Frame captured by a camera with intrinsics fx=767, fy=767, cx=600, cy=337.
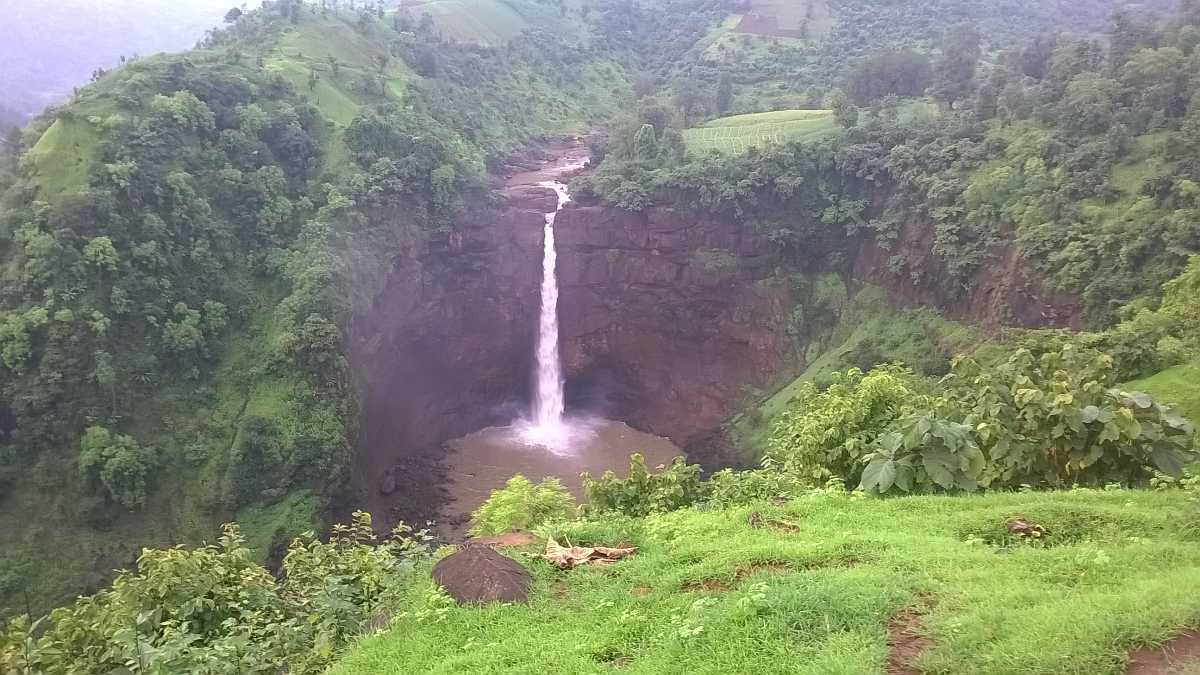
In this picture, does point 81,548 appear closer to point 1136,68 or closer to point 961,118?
point 961,118

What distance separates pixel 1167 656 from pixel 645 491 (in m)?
7.54

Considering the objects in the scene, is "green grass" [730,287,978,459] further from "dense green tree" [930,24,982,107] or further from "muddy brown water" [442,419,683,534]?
"dense green tree" [930,24,982,107]

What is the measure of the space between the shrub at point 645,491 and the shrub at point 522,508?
0.79 metres

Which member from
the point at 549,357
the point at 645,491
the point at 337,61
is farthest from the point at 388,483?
the point at 337,61

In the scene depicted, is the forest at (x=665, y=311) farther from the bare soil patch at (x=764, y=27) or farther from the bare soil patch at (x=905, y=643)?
the bare soil patch at (x=764, y=27)

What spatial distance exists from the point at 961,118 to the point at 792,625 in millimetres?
28286

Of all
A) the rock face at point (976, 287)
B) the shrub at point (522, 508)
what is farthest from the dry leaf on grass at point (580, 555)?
the rock face at point (976, 287)

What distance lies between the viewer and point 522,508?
41.9 feet

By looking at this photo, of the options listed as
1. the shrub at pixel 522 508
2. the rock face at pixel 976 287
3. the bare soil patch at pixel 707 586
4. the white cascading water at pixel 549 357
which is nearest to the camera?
the bare soil patch at pixel 707 586

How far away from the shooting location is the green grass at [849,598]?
506 centimetres

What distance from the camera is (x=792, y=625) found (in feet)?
18.9

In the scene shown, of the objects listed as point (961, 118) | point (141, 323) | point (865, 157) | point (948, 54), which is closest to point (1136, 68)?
point (961, 118)

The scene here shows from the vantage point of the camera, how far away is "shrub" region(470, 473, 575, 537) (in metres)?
12.5

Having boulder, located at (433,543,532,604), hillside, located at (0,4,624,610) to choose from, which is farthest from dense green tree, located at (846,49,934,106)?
boulder, located at (433,543,532,604)
